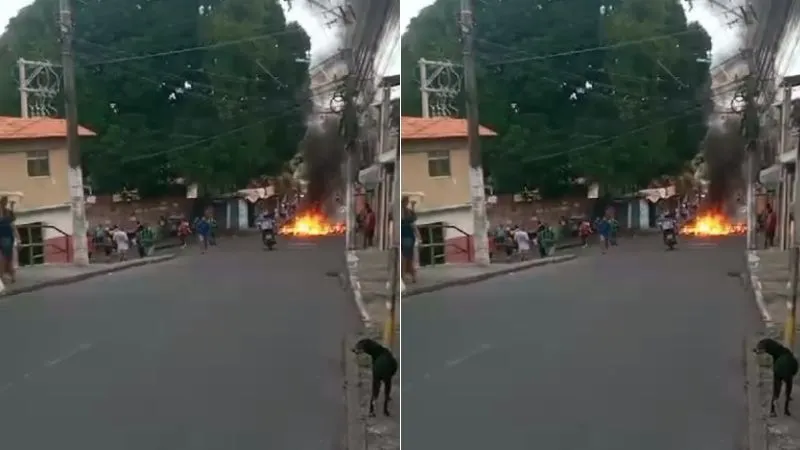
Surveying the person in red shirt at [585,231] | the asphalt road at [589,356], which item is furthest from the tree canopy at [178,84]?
the person in red shirt at [585,231]

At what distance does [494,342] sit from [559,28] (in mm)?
810

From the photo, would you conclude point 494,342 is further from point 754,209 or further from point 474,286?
point 754,209

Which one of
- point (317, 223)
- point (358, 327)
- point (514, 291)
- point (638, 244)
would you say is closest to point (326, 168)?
point (317, 223)

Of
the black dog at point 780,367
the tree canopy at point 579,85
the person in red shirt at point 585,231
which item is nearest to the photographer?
the black dog at point 780,367

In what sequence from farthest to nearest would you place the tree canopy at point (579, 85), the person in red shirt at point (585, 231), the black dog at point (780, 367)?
1. the person in red shirt at point (585, 231)
2. the tree canopy at point (579, 85)
3. the black dog at point (780, 367)

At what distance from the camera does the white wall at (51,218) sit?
228 cm

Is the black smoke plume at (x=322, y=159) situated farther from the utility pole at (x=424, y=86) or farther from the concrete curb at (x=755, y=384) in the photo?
the concrete curb at (x=755, y=384)

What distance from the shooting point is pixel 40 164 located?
2.27m

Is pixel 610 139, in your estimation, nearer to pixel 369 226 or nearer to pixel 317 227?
pixel 369 226

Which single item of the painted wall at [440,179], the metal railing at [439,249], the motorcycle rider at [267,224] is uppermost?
the painted wall at [440,179]

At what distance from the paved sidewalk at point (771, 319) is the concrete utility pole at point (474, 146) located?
651 millimetres

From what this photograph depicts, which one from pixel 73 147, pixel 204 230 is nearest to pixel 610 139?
pixel 204 230

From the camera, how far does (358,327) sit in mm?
2287

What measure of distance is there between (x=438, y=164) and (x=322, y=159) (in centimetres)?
30
